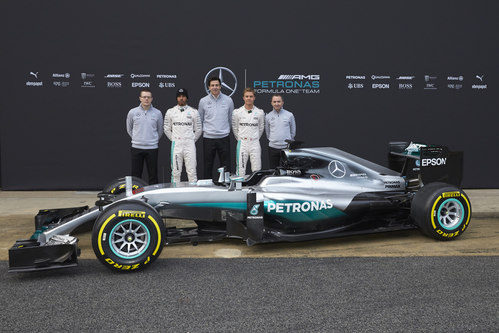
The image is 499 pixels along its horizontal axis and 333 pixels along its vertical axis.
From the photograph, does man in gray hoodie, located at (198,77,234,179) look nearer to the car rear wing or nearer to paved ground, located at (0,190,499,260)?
paved ground, located at (0,190,499,260)

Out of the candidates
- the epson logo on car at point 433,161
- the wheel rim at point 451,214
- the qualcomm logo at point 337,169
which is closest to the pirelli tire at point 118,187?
the qualcomm logo at point 337,169

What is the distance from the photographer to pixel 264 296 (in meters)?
3.73

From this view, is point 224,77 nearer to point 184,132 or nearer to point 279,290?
point 184,132

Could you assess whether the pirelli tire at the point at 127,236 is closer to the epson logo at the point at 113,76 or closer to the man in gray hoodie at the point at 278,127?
the man in gray hoodie at the point at 278,127

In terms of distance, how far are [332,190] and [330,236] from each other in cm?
55

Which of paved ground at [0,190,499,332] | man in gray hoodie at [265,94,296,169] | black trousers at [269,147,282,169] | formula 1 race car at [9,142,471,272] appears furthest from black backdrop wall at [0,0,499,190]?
paved ground at [0,190,499,332]

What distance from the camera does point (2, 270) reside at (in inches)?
176

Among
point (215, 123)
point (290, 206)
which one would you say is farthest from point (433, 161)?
point (215, 123)

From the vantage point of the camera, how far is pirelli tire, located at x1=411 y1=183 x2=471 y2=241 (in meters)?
5.24

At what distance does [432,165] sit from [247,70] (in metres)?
4.20

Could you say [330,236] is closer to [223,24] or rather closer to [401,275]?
[401,275]

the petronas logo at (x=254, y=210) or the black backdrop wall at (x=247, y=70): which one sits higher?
the black backdrop wall at (x=247, y=70)

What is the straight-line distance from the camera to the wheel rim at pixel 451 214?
17.6 ft

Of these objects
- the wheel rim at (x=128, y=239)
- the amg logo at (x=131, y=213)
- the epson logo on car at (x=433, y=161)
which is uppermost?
the epson logo on car at (x=433, y=161)
